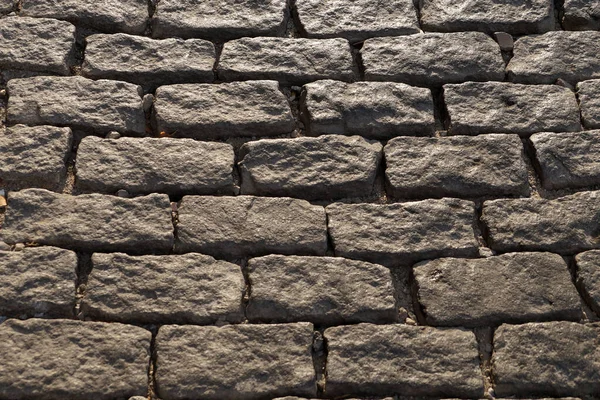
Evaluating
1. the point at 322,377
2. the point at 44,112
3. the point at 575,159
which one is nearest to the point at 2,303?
the point at 44,112

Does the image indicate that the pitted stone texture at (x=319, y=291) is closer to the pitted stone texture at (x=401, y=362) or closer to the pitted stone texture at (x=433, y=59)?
the pitted stone texture at (x=401, y=362)

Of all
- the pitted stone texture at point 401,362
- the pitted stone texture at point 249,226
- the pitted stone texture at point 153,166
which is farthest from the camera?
the pitted stone texture at point 153,166

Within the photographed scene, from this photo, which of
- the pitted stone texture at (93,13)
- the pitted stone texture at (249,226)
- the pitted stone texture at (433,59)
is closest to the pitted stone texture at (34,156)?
the pitted stone texture at (249,226)

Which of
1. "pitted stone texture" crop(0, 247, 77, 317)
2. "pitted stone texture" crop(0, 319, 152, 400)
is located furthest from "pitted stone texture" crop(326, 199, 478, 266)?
"pitted stone texture" crop(0, 247, 77, 317)

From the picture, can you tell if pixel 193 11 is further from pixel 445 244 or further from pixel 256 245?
pixel 445 244

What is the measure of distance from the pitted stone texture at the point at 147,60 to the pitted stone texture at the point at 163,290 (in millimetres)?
881

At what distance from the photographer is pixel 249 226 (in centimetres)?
309

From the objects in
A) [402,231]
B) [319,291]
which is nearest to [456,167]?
[402,231]

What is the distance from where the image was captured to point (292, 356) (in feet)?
9.27

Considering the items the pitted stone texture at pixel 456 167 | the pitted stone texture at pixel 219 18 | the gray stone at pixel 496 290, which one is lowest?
the gray stone at pixel 496 290

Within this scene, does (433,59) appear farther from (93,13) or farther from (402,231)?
(93,13)

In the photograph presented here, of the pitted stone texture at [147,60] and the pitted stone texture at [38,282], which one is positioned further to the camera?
the pitted stone texture at [147,60]

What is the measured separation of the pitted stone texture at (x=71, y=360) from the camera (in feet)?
8.77

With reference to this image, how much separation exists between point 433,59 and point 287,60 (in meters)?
0.63
